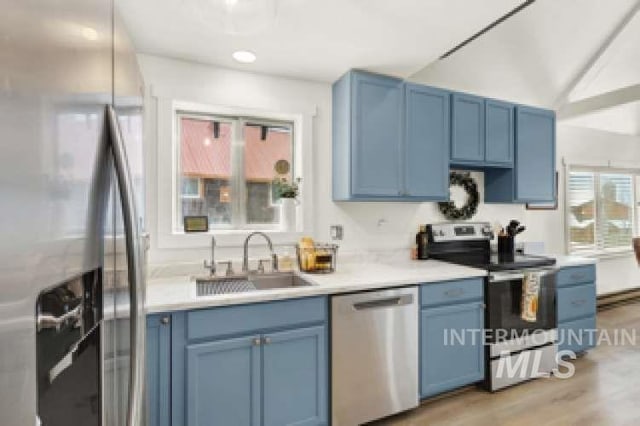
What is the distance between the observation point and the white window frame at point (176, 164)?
214 cm

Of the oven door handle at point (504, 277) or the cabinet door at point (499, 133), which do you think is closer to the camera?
the oven door handle at point (504, 277)

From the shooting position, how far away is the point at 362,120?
238 cm

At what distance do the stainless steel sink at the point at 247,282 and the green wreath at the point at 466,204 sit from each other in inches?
65.5

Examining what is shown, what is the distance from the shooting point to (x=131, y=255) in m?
0.69

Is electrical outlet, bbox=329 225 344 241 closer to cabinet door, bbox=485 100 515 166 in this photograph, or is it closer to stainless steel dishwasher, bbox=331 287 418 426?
stainless steel dishwasher, bbox=331 287 418 426

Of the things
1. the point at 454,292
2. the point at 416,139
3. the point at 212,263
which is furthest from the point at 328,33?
the point at 454,292

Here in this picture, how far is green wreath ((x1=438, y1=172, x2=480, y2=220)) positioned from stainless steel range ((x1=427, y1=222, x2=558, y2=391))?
1.63 ft

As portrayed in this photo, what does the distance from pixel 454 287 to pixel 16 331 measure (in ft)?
7.54

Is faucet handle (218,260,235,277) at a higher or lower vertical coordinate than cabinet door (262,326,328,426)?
higher

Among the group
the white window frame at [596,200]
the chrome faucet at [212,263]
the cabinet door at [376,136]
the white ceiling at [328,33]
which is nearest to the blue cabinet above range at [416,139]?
the cabinet door at [376,136]

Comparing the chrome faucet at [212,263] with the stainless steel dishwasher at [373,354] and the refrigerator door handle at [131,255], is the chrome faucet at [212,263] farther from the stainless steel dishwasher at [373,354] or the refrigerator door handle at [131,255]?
the refrigerator door handle at [131,255]

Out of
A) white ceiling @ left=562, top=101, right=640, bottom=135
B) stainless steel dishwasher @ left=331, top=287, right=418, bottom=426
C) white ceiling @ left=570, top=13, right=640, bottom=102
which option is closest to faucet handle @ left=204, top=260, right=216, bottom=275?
stainless steel dishwasher @ left=331, top=287, right=418, bottom=426

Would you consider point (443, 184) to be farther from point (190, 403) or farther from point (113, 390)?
point (113, 390)

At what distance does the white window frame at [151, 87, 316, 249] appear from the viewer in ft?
7.02
